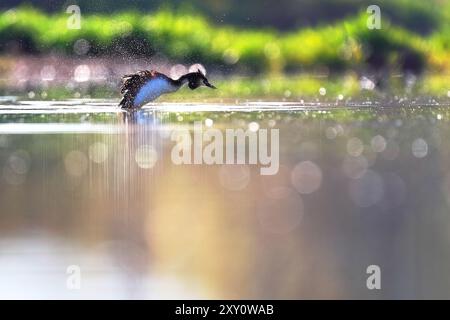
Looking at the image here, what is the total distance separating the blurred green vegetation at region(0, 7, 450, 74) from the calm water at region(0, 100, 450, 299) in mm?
7209

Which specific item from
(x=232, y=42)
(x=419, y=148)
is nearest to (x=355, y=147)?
(x=419, y=148)

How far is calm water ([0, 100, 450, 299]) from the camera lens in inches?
184

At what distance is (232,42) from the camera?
16.8 metres

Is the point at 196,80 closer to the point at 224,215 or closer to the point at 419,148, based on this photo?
the point at 419,148

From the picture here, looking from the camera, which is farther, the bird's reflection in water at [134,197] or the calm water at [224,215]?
the bird's reflection in water at [134,197]

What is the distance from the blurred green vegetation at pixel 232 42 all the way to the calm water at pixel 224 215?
721 cm

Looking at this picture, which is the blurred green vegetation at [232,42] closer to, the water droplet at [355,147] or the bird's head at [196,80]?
the bird's head at [196,80]

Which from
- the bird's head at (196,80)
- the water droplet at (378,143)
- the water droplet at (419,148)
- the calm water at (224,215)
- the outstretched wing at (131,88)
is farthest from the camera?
the bird's head at (196,80)

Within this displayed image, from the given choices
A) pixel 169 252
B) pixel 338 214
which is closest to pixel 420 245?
pixel 338 214

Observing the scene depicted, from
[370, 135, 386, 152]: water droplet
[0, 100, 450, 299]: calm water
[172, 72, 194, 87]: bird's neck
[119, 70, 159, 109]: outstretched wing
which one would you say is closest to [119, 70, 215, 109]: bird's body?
[119, 70, 159, 109]: outstretched wing

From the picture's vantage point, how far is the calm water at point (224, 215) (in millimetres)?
4684

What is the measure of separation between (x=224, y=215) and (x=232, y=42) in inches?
440

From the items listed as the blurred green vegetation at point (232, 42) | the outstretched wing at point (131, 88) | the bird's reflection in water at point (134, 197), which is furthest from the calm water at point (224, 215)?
the blurred green vegetation at point (232, 42)

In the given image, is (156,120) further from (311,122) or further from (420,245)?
(420,245)
